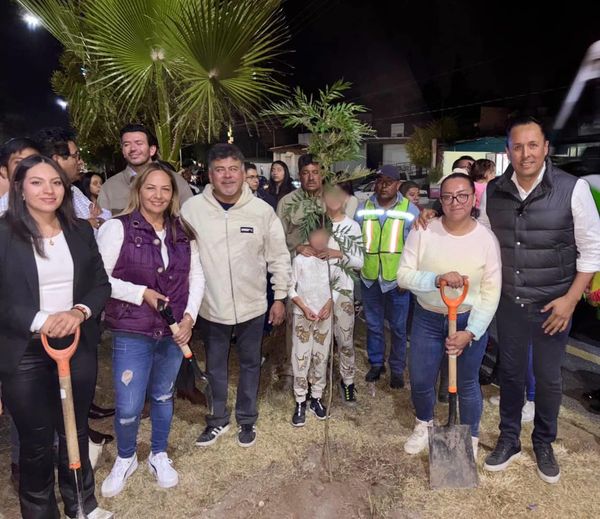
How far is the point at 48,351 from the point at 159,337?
2.20ft

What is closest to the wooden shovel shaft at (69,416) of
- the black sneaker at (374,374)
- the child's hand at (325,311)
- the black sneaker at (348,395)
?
the child's hand at (325,311)

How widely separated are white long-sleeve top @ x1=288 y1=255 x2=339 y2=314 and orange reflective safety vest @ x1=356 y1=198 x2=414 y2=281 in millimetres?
693

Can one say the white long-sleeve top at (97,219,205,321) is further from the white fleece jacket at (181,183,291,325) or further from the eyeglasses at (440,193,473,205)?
the eyeglasses at (440,193,473,205)

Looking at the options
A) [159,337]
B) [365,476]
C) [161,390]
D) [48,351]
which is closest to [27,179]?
[48,351]

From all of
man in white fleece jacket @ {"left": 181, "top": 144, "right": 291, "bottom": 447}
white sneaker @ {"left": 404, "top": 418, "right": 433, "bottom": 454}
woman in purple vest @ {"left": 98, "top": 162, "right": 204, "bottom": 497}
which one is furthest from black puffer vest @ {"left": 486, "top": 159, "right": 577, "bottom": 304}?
woman in purple vest @ {"left": 98, "top": 162, "right": 204, "bottom": 497}

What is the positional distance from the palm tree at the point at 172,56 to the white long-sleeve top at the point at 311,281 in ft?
5.19

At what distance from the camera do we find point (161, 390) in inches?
117

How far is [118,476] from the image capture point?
2.95m

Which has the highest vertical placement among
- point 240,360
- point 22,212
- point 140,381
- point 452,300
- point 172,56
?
point 172,56

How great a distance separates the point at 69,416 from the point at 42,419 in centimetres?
16

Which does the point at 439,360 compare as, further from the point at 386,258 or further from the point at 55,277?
the point at 55,277

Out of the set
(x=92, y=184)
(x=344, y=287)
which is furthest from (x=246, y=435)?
(x=92, y=184)

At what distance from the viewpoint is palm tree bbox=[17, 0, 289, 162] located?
403 cm

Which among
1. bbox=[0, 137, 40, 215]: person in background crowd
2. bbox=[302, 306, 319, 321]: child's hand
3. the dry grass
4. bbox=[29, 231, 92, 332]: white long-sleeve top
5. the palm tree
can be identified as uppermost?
the palm tree
